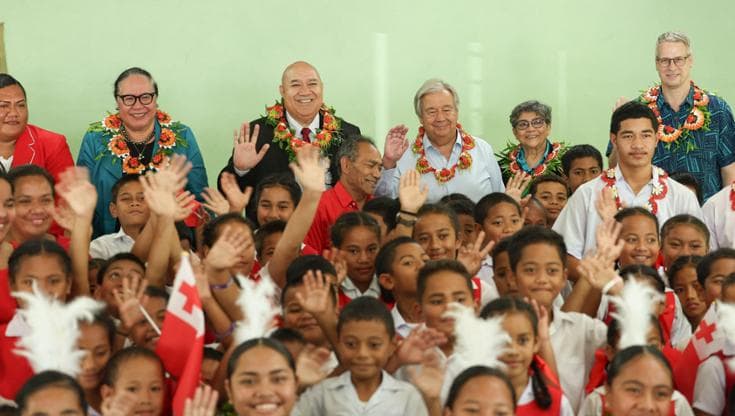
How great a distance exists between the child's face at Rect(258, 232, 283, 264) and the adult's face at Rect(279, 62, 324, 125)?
4.59 ft

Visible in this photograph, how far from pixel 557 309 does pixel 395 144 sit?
2.00 metres

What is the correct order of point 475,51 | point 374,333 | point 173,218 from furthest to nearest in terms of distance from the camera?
point 475,51 < point 173,218 < point 374,333

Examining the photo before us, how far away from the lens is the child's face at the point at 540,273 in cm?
507

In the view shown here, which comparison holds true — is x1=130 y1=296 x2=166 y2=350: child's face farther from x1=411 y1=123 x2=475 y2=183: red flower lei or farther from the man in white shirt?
x1=411 y1=123 x2=475 y2=183: red flower lei

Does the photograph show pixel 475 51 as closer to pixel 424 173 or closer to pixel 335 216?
pixel 424 173

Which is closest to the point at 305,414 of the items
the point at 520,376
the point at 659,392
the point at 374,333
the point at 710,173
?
the point at 374,333

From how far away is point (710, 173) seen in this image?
720 centimetres

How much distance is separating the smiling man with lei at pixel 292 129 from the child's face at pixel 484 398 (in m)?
2.90

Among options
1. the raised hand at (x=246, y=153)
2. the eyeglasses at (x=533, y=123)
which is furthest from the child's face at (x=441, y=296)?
the eyeglasses at (x=533, y=123)

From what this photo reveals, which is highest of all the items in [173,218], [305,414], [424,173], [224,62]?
[224,62]

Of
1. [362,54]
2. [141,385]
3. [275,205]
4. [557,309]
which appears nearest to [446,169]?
[275,205]

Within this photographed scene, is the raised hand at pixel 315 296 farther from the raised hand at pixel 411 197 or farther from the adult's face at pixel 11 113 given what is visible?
the adult's face at pixel 11 113

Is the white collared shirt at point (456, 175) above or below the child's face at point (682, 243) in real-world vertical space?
above

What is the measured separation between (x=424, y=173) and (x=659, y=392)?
276 cm
